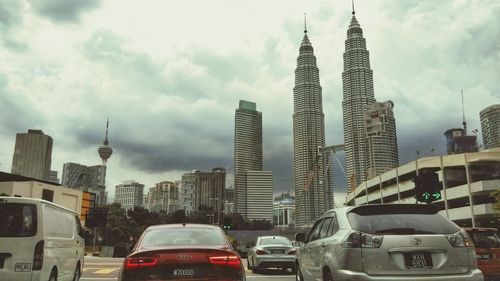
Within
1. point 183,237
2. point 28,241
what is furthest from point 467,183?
point 28,241

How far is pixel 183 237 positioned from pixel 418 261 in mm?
3414

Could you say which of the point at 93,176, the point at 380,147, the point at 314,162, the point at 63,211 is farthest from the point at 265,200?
the point at 63,211

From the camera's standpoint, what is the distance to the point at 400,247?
20.7 feet

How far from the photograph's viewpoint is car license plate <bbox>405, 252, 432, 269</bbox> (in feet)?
20.6

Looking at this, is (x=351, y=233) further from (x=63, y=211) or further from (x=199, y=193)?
(x=199, y=193)

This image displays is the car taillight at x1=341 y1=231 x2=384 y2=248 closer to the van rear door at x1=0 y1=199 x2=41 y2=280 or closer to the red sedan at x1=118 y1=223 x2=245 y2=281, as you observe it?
the red sedan at x1=118 y1=223 x2=245 y2=281

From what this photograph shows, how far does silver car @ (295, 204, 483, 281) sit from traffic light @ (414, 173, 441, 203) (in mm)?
10387

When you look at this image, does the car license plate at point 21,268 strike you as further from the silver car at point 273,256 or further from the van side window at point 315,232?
the silver car at point 273,256

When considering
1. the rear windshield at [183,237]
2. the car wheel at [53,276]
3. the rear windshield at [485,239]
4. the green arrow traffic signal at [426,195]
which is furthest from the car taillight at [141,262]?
the green arrow traffic signal at [426,195]

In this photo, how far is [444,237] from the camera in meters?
6.47

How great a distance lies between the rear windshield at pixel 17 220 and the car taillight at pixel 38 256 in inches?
9.3

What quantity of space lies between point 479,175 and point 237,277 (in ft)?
229

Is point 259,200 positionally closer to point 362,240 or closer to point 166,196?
point 166,196

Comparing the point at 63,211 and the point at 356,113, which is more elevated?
the point at 356,113
